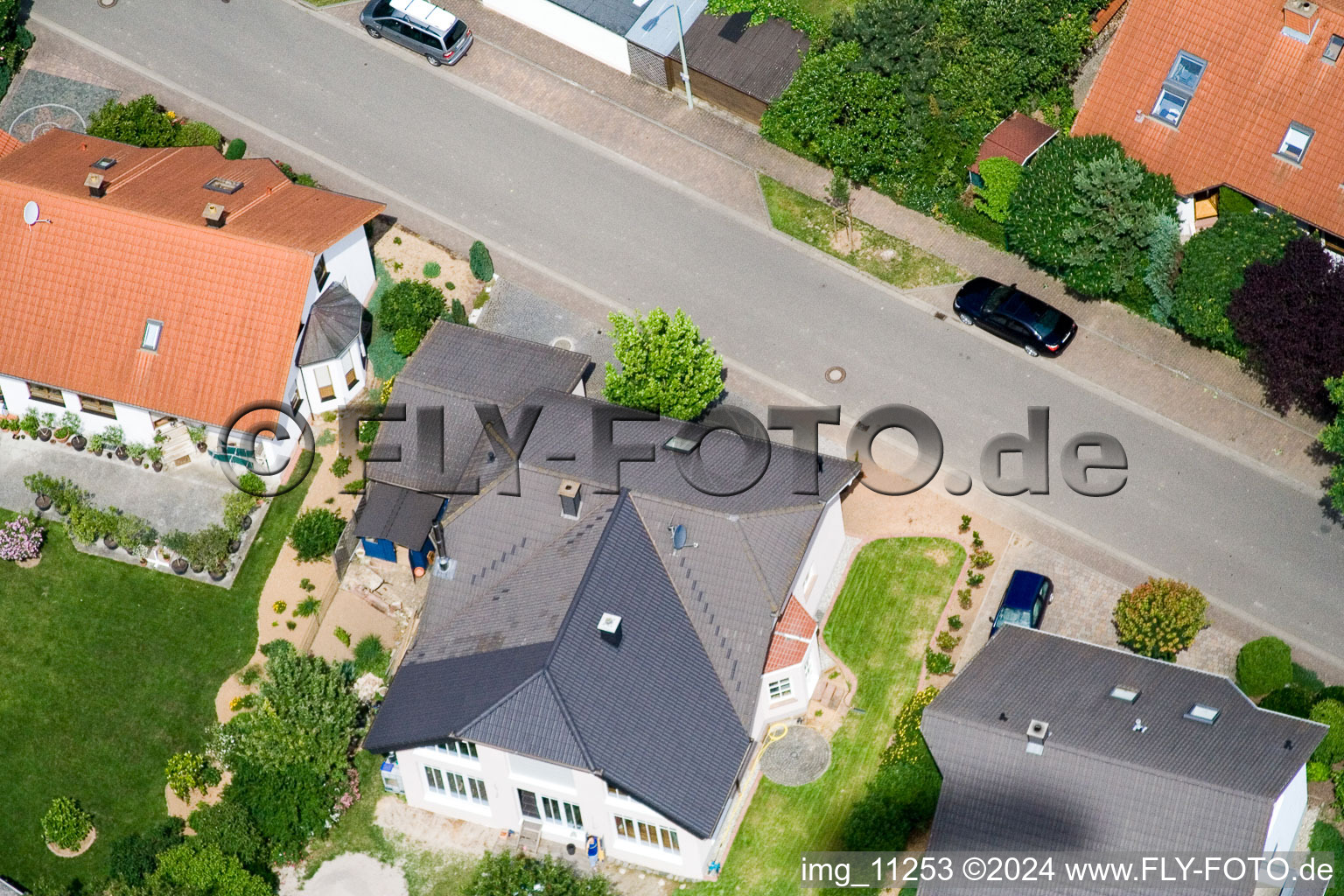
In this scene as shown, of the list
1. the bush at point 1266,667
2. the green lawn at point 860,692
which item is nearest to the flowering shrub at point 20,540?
the green lawn at point 860,692

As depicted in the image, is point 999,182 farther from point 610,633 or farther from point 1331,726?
point 610,633

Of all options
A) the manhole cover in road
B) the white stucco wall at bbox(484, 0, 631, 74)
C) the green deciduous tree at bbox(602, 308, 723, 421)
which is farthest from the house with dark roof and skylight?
the white stucco wall at bbox(484, 0, 631, 74)

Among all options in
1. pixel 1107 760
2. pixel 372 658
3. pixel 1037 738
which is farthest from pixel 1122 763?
pixel 372 658

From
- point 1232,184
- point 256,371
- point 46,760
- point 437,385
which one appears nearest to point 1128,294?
point 1232,184

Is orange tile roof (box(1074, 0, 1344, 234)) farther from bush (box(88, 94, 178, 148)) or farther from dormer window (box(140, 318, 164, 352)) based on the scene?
bush (box(88, 94, 178, 148))

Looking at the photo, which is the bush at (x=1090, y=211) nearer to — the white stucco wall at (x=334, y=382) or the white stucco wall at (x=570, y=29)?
the white stucco wall at (x=570, y=29)

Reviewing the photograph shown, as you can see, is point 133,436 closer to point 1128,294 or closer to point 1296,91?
point 1128,294

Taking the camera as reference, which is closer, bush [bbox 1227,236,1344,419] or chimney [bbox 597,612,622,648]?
chimney [bbox 597,612,622,648]
